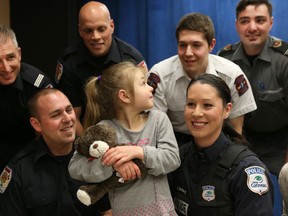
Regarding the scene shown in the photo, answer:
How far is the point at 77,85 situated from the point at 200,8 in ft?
4.11

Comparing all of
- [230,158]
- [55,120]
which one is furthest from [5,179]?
[230,158]

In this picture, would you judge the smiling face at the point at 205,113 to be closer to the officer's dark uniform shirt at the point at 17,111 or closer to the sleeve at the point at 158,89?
the sleeve at the point at 158,89

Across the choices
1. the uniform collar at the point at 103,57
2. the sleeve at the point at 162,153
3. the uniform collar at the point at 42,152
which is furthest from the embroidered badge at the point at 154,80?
the uniform collar at the point at 42,152

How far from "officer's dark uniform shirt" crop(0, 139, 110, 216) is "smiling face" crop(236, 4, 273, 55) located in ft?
4.42

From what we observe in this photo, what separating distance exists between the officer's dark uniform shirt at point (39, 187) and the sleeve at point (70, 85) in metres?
0.51

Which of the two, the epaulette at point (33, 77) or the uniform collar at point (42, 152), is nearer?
the uniform collar at point (42, 152)

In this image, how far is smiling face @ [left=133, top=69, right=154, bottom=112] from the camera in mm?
2125

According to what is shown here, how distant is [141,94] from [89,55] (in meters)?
0.86

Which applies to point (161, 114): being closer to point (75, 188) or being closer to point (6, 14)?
point (75, 188)

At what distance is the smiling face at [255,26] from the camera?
9.95 ft

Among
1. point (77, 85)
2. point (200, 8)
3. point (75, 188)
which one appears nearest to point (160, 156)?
point (75, 188)

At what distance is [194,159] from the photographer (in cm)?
214

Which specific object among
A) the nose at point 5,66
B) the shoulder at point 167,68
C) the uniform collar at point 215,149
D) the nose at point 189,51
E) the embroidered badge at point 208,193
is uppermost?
the nose at point 189,51

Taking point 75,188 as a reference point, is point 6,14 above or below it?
above
